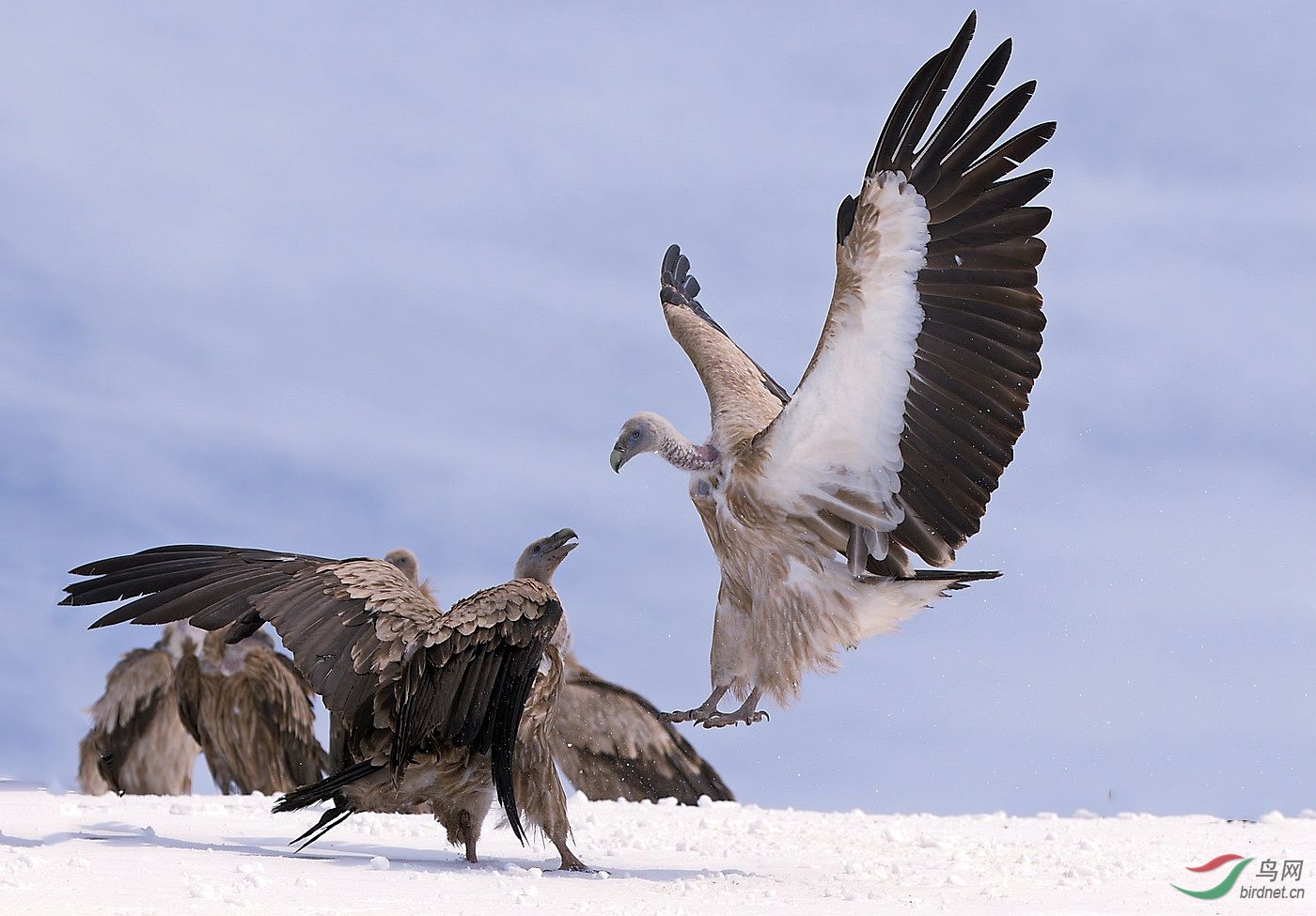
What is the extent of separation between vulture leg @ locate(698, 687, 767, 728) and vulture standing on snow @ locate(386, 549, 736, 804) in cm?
386

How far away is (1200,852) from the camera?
8.45 m

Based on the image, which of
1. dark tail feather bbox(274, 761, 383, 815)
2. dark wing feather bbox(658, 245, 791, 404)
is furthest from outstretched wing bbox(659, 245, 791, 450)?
dark tail feather bbox(274, 761, 383, 815)

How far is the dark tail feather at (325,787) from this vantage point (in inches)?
268

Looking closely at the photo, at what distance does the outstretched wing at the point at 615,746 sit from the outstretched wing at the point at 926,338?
439 centimetres

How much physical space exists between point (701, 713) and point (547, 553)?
3.89ft

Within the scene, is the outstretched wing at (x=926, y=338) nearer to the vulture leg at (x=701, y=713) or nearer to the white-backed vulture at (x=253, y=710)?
the vulture leg at (x=701, y=713)

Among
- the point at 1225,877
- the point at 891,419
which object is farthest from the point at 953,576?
the point at 1225,877

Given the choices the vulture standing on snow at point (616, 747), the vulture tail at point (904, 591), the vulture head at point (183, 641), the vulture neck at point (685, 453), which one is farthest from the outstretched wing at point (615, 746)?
the vulture tail at point (904, 591)

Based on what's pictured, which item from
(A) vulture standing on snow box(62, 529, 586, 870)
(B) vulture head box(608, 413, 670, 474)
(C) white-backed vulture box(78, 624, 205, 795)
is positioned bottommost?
(A) vulture standing on snow box(62, 529, 586, 870)

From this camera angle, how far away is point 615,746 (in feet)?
40.0

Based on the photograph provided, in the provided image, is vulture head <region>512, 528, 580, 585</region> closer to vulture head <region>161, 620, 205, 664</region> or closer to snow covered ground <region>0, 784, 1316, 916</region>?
snow covered ground <region>0, 784, 1316, 916</region>

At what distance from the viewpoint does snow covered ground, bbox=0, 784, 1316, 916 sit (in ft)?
19.8

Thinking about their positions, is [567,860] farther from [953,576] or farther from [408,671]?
[953,576]

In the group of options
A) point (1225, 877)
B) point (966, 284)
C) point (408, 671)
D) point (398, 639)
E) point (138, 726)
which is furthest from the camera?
point (138, 726)
